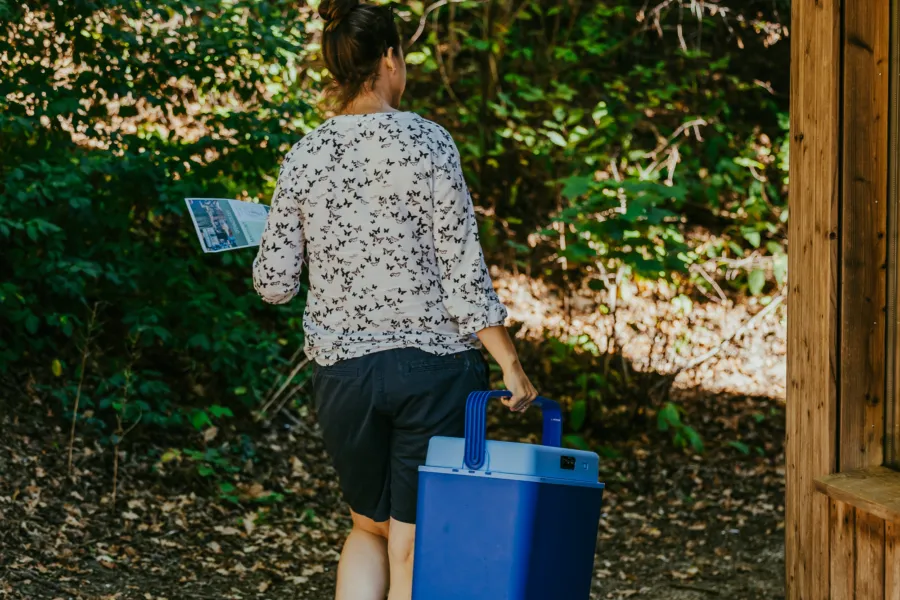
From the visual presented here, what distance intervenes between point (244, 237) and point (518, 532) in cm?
112

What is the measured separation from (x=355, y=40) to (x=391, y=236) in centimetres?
51

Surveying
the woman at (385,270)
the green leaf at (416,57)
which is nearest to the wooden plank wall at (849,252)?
the woman at (385,270)

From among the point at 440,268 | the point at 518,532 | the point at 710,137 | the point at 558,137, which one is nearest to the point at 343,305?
the point at 440,268

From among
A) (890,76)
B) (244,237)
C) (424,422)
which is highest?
(890,76)

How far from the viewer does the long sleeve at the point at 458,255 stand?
2430 mm

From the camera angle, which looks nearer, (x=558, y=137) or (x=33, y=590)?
(x=33, y=590)

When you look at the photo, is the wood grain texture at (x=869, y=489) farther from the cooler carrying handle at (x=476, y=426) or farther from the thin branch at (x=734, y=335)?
the thin branch at (x=734, y=335)

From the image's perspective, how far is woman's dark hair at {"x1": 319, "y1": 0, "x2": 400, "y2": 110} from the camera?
2.49 m

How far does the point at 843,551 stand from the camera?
2.72m

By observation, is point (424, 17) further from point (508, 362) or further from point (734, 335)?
point (508, 362)

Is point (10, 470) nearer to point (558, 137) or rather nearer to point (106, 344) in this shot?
point (106, 344)

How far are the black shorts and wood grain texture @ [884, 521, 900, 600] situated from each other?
43.7 inches

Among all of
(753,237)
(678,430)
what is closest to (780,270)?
(753,237)

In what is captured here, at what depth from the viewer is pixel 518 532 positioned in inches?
91.4
